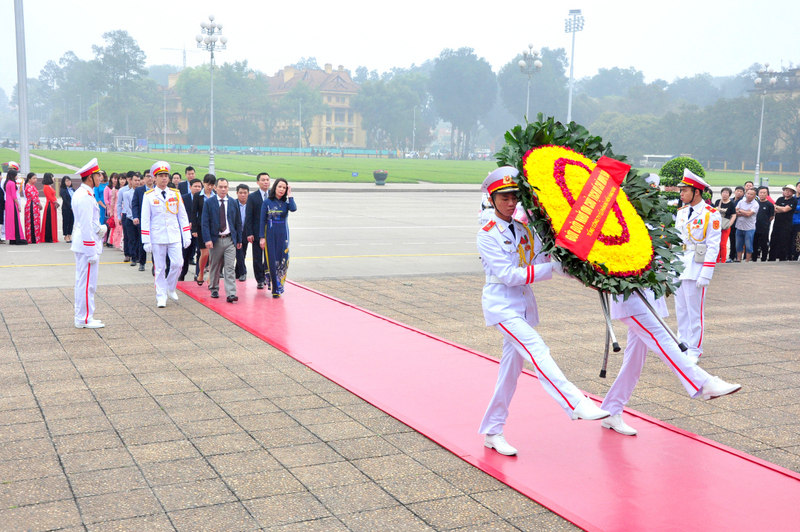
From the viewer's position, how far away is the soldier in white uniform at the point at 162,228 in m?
10.5

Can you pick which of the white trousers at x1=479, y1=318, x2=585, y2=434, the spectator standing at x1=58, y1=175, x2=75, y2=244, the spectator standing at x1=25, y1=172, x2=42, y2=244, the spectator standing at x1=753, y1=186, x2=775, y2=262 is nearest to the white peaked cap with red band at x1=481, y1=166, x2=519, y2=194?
the white trousers at x1=479, y1=318, x2=585, y2=434

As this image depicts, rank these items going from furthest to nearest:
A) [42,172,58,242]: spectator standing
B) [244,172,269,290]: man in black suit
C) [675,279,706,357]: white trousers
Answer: [42,172,58,242]: spectator standing
[244,172,269,290]: man in black suit
[675,279,706,357]: white trousers

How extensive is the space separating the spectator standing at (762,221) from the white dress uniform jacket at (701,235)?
10298 mm

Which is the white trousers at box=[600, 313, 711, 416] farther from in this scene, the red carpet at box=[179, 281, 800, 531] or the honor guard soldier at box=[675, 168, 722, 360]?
the honor guard soldier at box=[675, 168, 722, 360]

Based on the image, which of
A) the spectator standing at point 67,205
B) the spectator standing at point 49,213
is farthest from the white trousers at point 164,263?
the spectator standing at point 49,213

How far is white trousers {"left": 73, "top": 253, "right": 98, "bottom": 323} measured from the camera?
8.98m

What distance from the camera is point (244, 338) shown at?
8.80 meters

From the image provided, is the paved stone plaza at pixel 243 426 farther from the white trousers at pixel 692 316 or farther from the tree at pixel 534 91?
the tree at pixel 534 91

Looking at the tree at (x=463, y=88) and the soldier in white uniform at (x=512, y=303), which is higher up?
the tree at (x=463, y=88)

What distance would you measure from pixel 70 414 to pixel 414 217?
65.9 ft

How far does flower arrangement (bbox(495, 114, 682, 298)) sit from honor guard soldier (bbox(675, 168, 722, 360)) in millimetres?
3010

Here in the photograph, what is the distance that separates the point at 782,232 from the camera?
1761 cm

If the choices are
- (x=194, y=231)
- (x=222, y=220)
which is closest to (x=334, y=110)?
(x=194, y=231)

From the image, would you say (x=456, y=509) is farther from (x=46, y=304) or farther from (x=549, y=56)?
(x=549, y=56)
